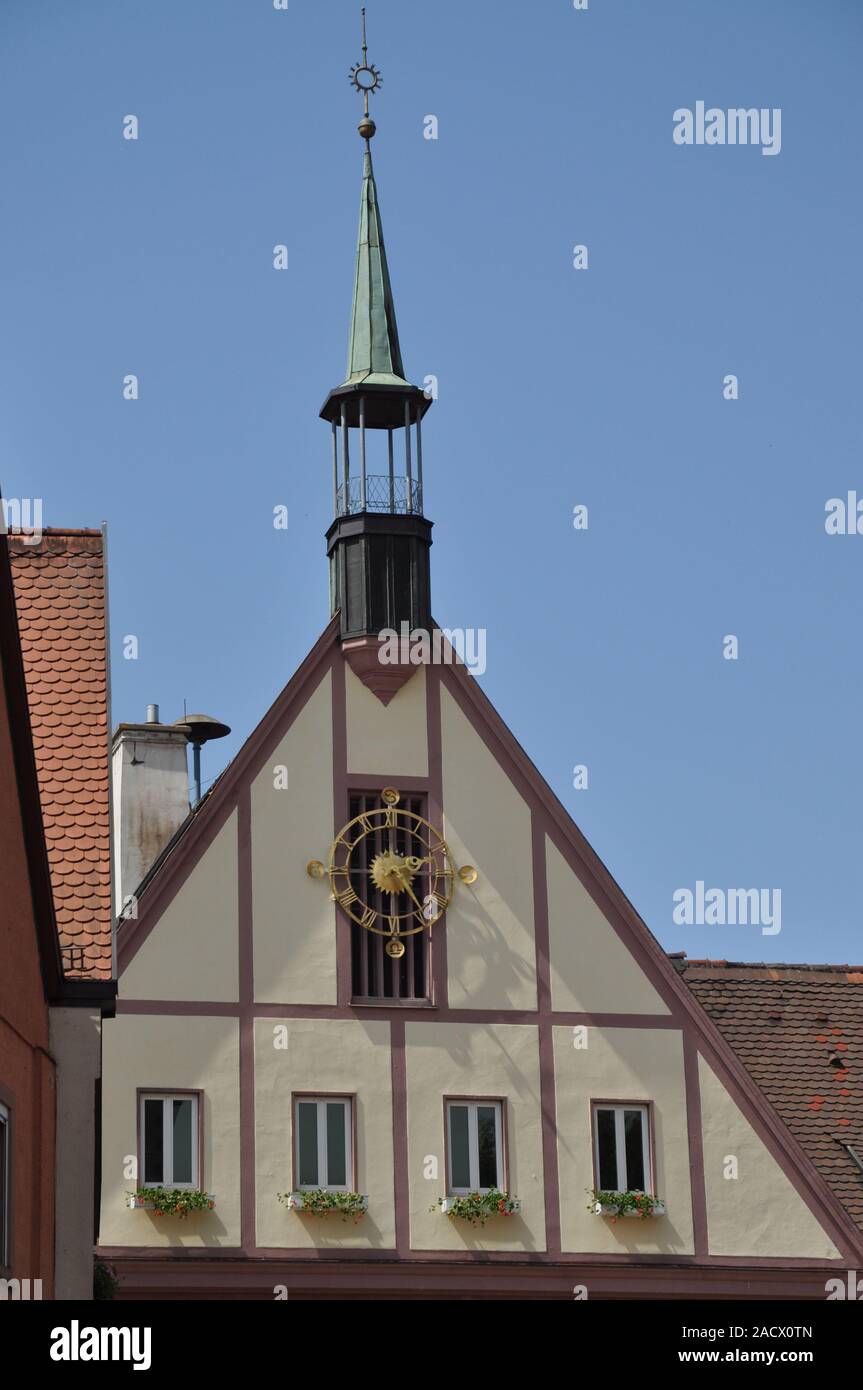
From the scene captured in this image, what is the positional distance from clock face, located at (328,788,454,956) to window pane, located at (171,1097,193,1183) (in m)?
3.32

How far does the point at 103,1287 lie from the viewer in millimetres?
26969

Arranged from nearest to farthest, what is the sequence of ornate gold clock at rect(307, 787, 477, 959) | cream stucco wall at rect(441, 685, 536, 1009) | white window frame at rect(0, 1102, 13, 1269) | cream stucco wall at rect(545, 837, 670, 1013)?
white window frame at rect(0, 1102, 13, 1269) → ornate gold clock at rect(307, 787, 477, 959) → cream stucco wall at rect(441, 685, 536, 1009) → cream stucco wall at rect(545, 837, 670, 1013)

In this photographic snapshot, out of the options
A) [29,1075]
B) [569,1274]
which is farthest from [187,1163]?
[29,1075]

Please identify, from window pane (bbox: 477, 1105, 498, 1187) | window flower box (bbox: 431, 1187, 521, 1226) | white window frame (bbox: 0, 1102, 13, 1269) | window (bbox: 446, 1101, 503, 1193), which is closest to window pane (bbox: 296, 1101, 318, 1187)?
window flower box (bbox: 431, 1187, 521, 1226)

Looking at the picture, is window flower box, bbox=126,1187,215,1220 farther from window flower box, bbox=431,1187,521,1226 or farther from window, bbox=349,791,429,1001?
window, bbox=349,791,429,1001

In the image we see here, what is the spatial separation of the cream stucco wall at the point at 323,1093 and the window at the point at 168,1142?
82cm

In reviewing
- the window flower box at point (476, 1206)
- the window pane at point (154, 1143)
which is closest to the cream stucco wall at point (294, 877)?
the window pane at point (154, 1143)

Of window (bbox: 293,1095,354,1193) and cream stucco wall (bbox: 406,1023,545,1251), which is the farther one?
cream stucco wall (bbox: 406,1023,545,1251)

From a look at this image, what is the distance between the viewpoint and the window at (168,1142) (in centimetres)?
3525

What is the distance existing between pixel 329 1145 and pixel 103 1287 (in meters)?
9.30

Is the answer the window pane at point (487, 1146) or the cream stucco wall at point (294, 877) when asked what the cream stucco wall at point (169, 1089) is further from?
the window pane at point (487, 1146)

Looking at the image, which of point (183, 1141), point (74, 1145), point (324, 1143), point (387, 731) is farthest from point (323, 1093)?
point (74, 1145)

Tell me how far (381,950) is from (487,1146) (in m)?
2.85

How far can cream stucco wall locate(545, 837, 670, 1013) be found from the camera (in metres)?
37.6
